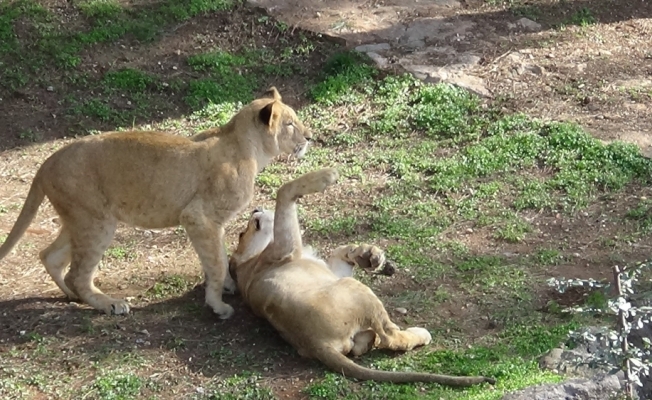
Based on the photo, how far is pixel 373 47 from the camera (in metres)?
11.5

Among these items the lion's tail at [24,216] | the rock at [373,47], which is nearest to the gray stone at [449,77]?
the rock at [373,47]

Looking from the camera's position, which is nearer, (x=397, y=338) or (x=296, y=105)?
(x=397, y=338)

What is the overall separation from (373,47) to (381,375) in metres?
5.94

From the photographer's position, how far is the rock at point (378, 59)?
36.6ft

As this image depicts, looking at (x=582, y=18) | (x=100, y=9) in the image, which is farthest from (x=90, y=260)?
(x=582, y=18)

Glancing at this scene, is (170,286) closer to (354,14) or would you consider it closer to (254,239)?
(254,239)

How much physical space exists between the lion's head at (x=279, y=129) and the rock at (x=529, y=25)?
17.0ft

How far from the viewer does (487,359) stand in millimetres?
6551

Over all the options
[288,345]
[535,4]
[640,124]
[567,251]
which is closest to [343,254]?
[288,345]

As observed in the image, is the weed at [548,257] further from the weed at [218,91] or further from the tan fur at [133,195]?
the weed at [218,91]

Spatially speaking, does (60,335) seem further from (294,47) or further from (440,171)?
(294,47)

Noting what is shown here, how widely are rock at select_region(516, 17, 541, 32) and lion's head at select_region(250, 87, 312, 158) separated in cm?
517

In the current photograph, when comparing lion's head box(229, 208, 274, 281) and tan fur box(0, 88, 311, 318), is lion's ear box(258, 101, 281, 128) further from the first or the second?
lion's head box(229, 208, 274, 281)

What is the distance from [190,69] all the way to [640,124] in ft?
15.5
